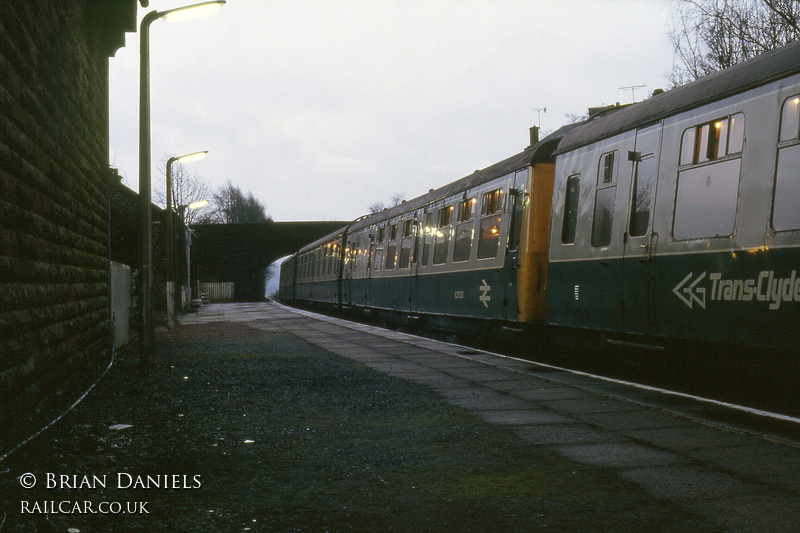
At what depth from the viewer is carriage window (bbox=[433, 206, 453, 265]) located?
549 inches

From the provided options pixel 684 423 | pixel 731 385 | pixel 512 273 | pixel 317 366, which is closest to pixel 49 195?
pixel 317 366

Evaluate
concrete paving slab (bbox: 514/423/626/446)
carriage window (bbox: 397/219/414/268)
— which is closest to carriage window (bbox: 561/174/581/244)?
concrete paving slab (bbox: 514/423/626/446)

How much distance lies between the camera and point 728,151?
21.6 feet

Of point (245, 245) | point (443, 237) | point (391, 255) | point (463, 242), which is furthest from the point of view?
point (245, 245)

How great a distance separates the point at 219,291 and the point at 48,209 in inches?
2161

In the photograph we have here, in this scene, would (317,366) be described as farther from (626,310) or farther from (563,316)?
(626,310)

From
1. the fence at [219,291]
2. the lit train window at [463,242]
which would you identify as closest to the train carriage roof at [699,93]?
the lit train window at [463,242]

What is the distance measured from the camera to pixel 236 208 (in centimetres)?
11225

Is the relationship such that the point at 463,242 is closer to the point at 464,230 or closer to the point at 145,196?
the point at 464,230

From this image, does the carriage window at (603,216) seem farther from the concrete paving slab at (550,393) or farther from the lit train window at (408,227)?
the lit train window at (408,227)

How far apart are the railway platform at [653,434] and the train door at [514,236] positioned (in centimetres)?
182

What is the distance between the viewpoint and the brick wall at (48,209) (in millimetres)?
4512

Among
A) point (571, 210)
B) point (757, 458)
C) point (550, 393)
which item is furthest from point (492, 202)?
point (757, 458)

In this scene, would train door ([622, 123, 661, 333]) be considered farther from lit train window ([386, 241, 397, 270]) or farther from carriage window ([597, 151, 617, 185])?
lit train window ([386, 241, 397, 270])
